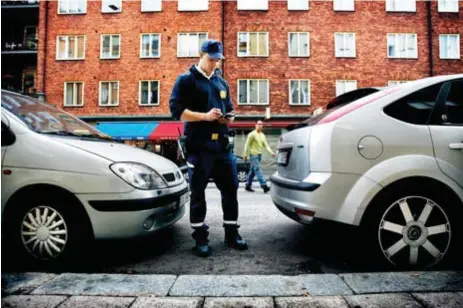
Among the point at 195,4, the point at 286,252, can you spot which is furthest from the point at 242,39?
the point at 286,252

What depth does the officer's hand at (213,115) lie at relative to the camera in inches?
117

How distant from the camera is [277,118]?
20.0 meters

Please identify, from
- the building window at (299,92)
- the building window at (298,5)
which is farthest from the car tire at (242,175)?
the building window at (298,5)

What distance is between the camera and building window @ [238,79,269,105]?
2016 centimetres

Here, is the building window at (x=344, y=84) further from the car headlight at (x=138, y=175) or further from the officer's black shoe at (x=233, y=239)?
the car headlight at (x=138, y=175)

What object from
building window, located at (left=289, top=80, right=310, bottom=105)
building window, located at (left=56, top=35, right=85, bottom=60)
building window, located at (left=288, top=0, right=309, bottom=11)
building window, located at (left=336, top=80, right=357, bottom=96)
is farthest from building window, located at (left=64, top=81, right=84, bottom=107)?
building window, located at (left=336, top=80, right=357, bottom=96)

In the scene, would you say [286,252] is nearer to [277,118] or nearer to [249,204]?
[249,204]

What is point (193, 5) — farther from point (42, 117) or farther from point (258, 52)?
point (42, 117)

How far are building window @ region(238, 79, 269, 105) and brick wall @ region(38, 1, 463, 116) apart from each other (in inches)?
13.5

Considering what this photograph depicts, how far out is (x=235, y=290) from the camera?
211 cm

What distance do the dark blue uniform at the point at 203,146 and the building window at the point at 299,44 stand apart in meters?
→ 18.5

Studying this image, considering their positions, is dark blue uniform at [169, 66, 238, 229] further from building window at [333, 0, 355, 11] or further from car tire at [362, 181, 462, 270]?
building window at [333, 0, 355, 11]

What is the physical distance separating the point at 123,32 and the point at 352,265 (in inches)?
861

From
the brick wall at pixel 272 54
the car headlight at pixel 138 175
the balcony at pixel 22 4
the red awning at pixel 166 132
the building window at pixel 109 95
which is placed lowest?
the car headlight at pixel 138 175
